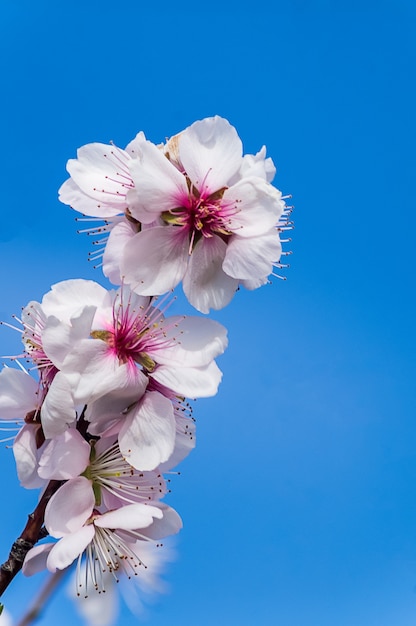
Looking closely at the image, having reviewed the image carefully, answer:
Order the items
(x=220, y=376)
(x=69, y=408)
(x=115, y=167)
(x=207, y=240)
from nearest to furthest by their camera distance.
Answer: (x=69, y=408) → (x=220, y=376) → (x=207, y=240) → (x=115, y=167)

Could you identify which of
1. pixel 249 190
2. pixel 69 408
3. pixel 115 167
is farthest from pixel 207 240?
pixel 69 408

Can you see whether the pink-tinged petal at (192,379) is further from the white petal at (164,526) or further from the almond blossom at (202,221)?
the white petal at (164,526)

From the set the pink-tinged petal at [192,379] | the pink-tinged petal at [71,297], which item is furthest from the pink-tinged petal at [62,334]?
the pink-tinged petal at [192,379]

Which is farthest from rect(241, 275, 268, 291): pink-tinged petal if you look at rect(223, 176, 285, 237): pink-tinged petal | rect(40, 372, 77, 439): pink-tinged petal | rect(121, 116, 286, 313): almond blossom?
rect(40, 372, 77, 439): pink-tinged petal

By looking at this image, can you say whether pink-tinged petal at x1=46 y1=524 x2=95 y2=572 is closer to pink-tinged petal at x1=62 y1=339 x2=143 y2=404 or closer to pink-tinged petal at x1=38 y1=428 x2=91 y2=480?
pink-tinged petal at x1=38 y1=428 x2=91 y2=480

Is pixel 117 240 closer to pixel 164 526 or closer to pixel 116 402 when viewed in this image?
pixel 116 402

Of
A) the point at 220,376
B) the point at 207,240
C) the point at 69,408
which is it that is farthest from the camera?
the point at 207,240

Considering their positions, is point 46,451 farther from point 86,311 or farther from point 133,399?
point 86,311
